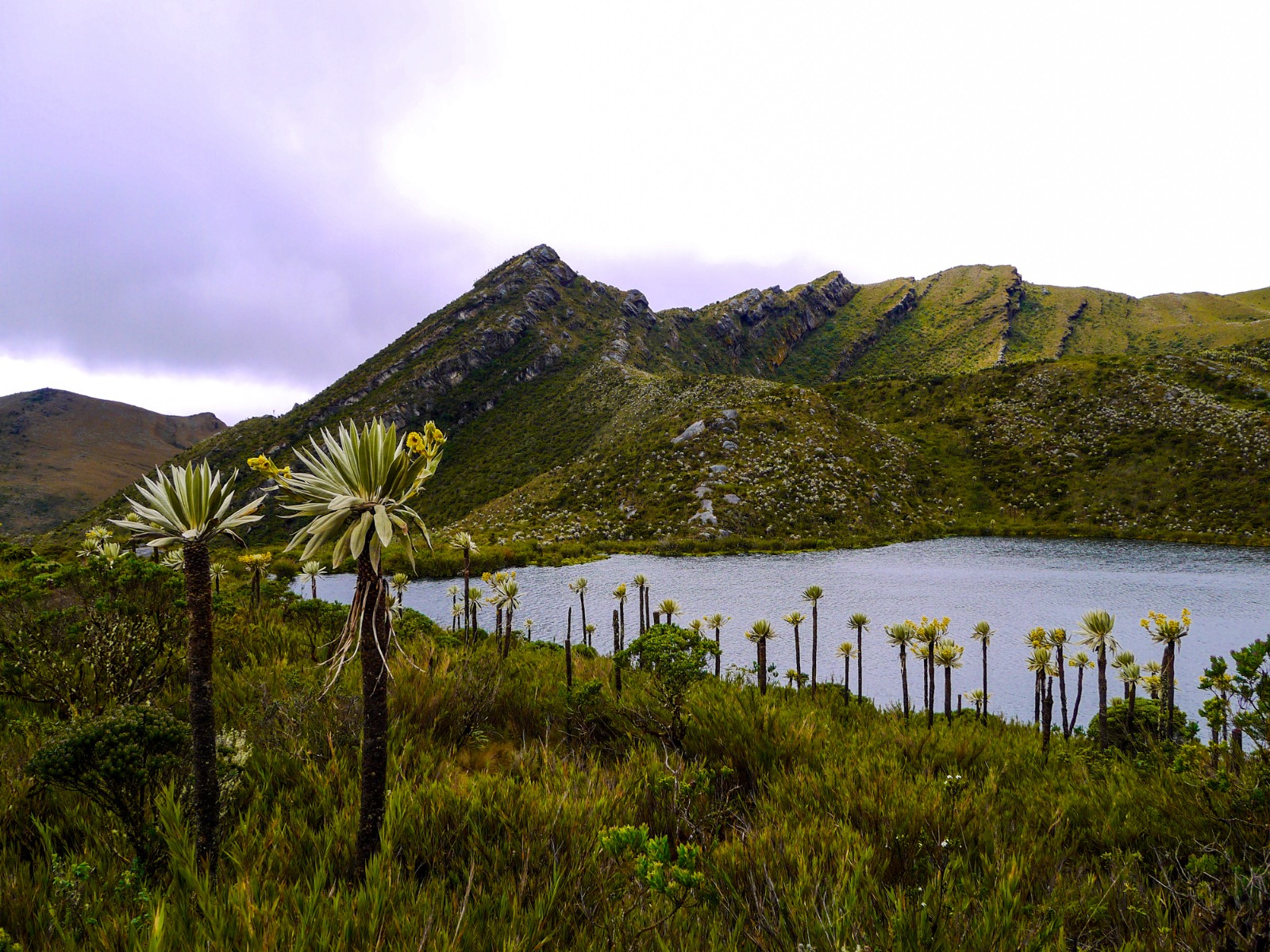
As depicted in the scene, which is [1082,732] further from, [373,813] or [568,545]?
[568,545]

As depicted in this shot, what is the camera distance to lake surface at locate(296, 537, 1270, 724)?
21.5 metres

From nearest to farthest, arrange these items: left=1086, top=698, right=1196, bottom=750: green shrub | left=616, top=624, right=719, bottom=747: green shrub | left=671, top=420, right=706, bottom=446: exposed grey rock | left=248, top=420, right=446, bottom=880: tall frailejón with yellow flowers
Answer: left=248, top=420, right=446, bottom=880: tall frailejón with yellow flowers < left=616, top=624, right=719, bottom=747: green shrub < left=1086, top=698, right=1196, bottom=750: green shrub < left=671, top=420, right=706, bottom=446: exposed grey rock

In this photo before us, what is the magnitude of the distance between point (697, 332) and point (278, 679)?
166m

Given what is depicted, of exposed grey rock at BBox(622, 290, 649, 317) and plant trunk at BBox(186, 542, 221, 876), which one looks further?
exposed grey rock at BBox(622, 290, 649, 317)

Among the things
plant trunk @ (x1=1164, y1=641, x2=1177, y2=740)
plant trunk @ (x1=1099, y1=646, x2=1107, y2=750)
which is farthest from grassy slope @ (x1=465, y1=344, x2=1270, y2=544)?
plant trunk @ (x1=1164, y1=641, x2=1177, y2=740)

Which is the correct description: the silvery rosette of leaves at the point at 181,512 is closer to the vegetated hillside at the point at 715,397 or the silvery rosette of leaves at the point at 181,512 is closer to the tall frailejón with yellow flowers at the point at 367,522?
the tall frailejón with yellow flowers at the point at 367,522

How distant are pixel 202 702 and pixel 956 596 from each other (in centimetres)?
3497

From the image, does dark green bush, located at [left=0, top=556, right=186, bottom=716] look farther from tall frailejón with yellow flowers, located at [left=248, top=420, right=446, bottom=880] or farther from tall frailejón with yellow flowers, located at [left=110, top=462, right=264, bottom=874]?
tall frailejón with yellow flowers, located at [left=248, top=420, right=446, bottom=880]

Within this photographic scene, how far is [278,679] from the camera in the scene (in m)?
8.66

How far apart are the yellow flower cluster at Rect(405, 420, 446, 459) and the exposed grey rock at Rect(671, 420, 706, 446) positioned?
214ft

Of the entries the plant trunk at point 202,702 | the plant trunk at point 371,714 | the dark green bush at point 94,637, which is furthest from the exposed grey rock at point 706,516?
the plant trunk at point 202,702

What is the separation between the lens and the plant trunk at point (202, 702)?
380cm

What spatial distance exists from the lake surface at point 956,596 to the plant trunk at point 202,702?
776 inches

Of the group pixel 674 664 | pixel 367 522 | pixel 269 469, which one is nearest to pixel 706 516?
pixel 674 664
